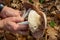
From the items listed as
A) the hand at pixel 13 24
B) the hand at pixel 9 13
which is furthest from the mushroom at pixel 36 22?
the hand at pixel 9 13

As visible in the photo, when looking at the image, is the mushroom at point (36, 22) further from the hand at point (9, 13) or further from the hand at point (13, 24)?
the hand at point (9, 13)

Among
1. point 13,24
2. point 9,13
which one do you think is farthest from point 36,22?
point 9,13

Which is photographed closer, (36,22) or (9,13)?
(36,22)

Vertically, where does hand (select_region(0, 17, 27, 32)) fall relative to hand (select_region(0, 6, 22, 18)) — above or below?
below

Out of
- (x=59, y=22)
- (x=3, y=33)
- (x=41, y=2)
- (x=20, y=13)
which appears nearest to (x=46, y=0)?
(x=41, y=2)

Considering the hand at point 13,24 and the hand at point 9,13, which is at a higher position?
the hand at point 9,13

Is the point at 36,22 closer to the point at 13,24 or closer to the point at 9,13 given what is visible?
the point at 13,24

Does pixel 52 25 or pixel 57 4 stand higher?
pixel 57 4

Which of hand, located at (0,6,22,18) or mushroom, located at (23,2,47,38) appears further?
hand, located at (0,6,22,18)

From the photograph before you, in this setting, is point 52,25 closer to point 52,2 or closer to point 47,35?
point 47,35

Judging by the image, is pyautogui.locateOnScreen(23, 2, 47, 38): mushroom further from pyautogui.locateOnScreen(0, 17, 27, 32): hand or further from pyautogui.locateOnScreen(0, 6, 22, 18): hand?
pyautogui.locateOnScreen(0, 6, 22, 18): hand

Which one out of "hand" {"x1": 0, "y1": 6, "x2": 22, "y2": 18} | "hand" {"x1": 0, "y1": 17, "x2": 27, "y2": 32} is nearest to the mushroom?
"hand" {"x1": 0, "y1": 17, "x2": 27, "y2": 32}
